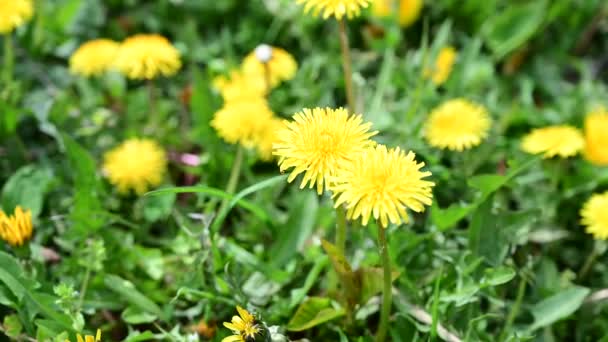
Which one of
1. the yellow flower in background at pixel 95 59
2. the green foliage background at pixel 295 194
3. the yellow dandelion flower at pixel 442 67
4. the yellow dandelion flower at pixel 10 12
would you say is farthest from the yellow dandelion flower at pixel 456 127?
the yellow dandelion flower at pixel 10 12

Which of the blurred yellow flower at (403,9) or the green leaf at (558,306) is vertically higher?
the blurred yellow flower at (403,9)

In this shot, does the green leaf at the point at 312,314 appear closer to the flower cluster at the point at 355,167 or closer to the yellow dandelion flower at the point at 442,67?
the flower cluster at the point at 355,167

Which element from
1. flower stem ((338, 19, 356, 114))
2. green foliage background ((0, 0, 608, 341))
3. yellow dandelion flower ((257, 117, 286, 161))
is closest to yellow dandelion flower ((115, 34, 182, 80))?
green foliage background ((0, 0, 608, 341))

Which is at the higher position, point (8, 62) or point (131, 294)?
point (8, 62)

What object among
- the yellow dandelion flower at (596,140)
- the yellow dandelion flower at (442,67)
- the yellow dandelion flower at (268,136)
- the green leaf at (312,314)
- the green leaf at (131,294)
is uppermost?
the yellow dandelion flower at (442,67)

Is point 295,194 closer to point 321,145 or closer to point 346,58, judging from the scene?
point 346,58

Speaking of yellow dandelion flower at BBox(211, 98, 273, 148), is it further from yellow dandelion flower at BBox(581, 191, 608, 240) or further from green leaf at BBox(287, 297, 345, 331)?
yellow dandelion flower at BBox(581, 191, 608, 240)

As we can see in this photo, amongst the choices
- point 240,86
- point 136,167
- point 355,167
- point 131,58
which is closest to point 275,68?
point 240,86
